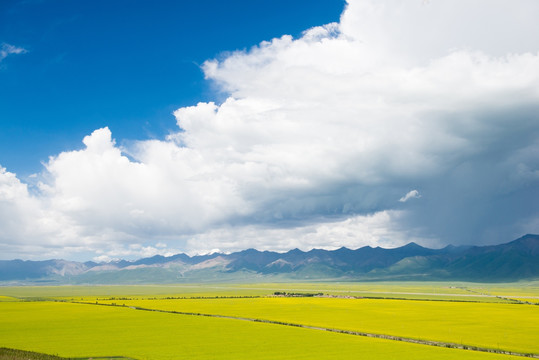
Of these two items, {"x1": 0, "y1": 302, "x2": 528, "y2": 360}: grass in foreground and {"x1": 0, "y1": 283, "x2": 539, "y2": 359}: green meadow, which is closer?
{"x1": 0, "y1": 302, "x2": 528, "y2": 360}: grass in foreground

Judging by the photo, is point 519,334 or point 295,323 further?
point 295,323

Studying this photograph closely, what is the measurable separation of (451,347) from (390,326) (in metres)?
19.8

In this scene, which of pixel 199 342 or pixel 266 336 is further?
pixel 266 336

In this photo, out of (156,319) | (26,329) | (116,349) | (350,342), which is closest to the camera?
(116,349)

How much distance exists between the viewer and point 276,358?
45531mm

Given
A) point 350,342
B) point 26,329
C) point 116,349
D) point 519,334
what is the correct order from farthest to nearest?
point 26,329 → point 519,334 → point 350,342 → point 116,349

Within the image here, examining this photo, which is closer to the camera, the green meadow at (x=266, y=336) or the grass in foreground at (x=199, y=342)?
the grass in foreground at (x=199, y=342)

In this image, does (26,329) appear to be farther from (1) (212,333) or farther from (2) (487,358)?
(2) (487,358)

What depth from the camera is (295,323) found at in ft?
254

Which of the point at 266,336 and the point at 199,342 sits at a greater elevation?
the point at 199,342

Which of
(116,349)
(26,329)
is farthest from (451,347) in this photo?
(26,329)

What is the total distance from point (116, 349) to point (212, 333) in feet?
52.5

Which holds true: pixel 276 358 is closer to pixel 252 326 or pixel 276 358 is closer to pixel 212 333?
pixel 212 333

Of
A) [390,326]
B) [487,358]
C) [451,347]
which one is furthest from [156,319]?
[487,358]
